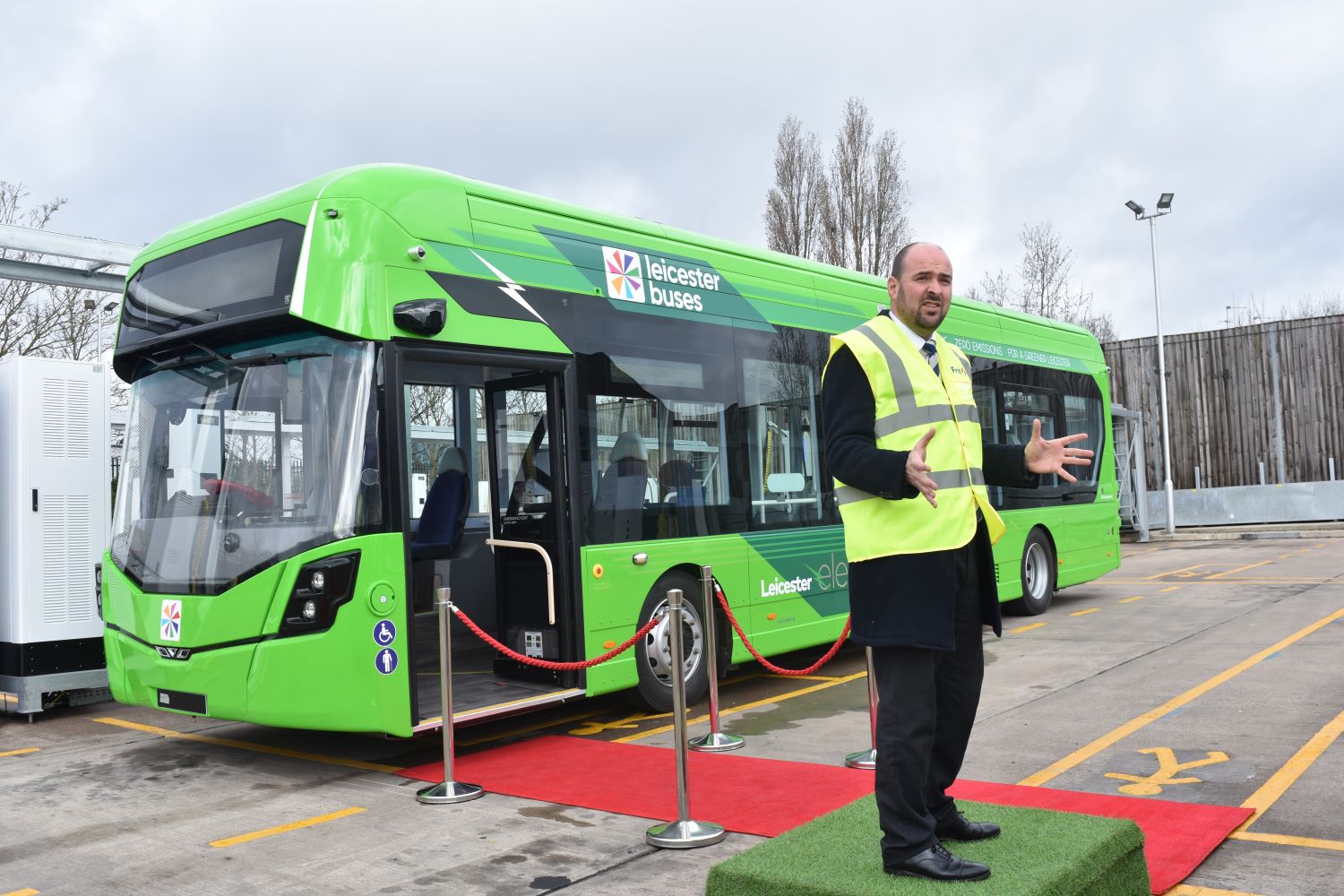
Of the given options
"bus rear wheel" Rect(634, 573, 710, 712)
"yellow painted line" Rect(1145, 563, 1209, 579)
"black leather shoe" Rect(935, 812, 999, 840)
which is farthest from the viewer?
"yellow painted line" Rect(1145, 563, 1209, 579)

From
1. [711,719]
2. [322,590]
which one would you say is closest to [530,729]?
[711,719]

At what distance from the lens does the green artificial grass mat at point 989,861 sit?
329 centimetres

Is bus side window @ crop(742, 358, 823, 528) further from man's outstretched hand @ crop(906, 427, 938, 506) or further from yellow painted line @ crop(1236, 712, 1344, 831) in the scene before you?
man's outstretched hand @ crop(906, 427, 938, 506)

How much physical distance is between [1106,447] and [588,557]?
31.4 ft

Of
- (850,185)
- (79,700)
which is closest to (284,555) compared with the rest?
(79,700)

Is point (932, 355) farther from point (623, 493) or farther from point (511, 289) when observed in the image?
point (623, 493)

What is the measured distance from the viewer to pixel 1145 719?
267 inches

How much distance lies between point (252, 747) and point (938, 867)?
214 inches

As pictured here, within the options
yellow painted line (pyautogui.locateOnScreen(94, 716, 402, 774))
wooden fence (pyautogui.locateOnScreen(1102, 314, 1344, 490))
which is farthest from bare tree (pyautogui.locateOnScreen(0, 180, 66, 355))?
wooden fence (pyautogui.locateOnScreen(1102, 314, 1344, 490))

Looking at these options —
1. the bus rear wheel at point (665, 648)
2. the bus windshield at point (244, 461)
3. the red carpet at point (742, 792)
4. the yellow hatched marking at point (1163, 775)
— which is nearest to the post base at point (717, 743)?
the red carpet at point (742, 792)

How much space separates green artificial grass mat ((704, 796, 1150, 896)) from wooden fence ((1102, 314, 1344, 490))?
3120 cm

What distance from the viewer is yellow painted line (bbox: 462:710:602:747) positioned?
716 cm

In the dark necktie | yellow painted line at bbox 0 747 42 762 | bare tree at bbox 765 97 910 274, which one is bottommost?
yellow painted line at bbox 0 747 42 762

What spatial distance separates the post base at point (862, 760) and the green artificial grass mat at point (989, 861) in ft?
6.28
